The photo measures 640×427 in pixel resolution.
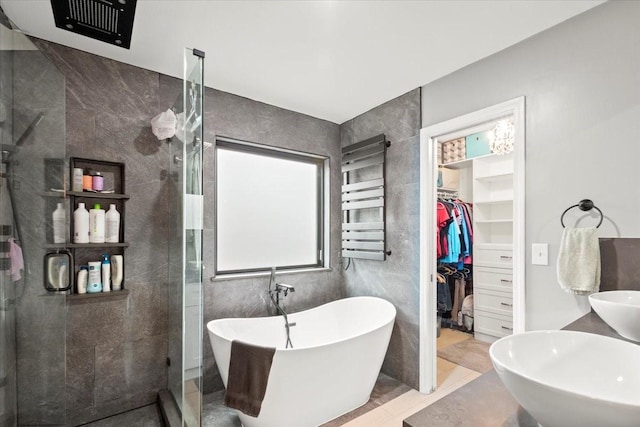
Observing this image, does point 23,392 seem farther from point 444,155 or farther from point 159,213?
point 444,155

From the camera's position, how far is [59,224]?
5.98ft

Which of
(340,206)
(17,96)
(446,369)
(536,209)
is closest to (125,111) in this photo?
(17,96)

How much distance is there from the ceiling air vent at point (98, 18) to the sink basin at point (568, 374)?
7.18 ft

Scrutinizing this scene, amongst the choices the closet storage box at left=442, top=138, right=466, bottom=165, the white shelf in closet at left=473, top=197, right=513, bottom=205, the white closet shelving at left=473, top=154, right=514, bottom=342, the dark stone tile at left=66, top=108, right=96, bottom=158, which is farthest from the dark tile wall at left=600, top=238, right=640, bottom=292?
the dark stone tile at left=66, top=108, right=96, bottom=158

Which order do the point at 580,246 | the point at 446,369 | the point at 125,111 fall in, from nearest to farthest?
the point at 580,246, the point at 125,111, the point at 446,369

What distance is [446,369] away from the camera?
2.88 metres

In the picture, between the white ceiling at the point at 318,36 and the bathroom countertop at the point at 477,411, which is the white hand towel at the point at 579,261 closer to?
the bathroom countertop at the point at 477,411

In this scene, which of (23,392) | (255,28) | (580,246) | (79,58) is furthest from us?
(79,58)

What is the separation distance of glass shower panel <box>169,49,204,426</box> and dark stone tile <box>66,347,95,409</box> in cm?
53

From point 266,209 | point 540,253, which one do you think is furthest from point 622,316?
point 266,209

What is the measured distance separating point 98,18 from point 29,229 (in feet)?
4.04

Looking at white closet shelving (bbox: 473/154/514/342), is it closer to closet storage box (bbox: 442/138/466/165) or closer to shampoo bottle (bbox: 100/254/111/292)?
closet storage box (bbox: 442/138/466/165)

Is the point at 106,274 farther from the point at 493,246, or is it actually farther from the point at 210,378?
the point at 493,246

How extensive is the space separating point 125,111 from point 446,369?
139 inches
